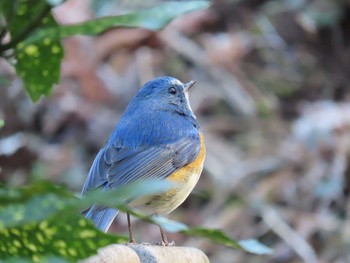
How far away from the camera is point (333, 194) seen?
19.0ft

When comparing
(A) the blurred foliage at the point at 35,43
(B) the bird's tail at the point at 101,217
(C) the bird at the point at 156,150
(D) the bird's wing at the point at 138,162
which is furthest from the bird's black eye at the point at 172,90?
(A) the blurred foliage at the point at 35,43

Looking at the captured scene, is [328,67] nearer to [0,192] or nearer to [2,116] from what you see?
[2,116]

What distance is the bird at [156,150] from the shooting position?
3.18 m

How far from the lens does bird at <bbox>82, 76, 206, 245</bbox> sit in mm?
3180

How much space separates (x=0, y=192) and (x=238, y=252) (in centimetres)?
490

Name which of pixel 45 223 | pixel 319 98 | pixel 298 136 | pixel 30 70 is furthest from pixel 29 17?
pixel 319 98

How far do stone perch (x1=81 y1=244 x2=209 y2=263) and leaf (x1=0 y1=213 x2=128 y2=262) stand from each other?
1.24 feet

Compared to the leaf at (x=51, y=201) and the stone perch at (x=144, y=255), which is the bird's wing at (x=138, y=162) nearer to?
the stone perch at (x=144, y=255)

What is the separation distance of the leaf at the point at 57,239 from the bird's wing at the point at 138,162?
2031 mm

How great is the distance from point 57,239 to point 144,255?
75cm

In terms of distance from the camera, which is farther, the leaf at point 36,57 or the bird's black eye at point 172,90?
the bird's black eye at point 172,90

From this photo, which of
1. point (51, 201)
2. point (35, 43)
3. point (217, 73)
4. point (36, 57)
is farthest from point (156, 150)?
point (217, 73)

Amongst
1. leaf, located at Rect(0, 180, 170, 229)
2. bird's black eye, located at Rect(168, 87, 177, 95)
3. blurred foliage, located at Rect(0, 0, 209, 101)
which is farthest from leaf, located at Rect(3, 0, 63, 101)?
bird's black eye, located at Rect(168, 87, 177, 95)

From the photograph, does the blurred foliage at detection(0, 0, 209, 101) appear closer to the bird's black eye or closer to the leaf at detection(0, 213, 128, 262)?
the leaf at detection(0, 213, 128, 262)
